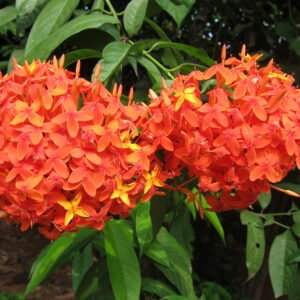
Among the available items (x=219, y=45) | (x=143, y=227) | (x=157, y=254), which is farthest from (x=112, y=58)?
(x=219, y=45)

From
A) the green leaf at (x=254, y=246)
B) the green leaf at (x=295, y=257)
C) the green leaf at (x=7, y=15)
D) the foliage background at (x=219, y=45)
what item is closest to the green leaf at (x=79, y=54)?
the foliage background at (x=219, y=45)

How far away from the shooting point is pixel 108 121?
91 centimetres

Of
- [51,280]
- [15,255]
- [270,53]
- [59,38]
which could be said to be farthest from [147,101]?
[15,255]

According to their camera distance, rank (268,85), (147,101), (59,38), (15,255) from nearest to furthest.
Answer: (268,85), (59,38), (147,101), (15,255)

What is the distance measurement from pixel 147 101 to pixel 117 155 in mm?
411

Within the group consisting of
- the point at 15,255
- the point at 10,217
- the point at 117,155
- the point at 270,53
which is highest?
the point at 117,155

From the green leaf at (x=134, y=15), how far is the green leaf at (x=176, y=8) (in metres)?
0.09

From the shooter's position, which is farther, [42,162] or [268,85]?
[268,85]

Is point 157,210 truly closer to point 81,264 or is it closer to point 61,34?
point 61,34

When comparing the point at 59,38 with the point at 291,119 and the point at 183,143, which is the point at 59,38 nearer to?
the point at 183,143

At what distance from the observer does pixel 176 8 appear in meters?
1.32

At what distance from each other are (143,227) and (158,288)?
395mm

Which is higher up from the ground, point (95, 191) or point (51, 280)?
point (95, 191)

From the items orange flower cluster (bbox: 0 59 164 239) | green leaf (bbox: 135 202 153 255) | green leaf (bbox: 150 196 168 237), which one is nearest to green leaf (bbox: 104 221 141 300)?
green leaf (bbox: 135 202 153 255)
